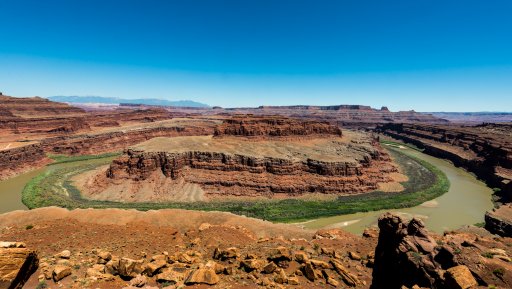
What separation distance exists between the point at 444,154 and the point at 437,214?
201 ft

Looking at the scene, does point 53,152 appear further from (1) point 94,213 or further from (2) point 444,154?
(2) point 444,154

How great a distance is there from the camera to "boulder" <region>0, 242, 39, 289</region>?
1252cm

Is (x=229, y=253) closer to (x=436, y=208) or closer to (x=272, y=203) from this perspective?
(x=272, y=203)

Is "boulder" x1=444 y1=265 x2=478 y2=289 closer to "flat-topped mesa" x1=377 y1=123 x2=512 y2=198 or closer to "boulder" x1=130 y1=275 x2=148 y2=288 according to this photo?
"boulder" x1=130 y1=275 x2=148 y2=288

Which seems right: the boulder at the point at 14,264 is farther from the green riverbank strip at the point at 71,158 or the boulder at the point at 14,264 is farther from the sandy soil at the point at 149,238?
the green riverbank strip at the point at 71,158

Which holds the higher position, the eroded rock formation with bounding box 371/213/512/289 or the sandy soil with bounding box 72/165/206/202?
the eroded rock formation with bounding box 371/213/512/289

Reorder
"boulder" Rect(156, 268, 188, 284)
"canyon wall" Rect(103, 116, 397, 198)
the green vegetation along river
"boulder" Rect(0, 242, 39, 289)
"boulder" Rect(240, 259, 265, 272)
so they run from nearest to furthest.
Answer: "boulder" Rect(0, 242, 39, 289)
"boulder" Rect(156, 268, 188, 284)
"boulder" Rect(240, 259, 265, 272)
the green vegetation along river
"canyon wall" Rect(103, 116, 397, 198)

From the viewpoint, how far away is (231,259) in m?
19.0

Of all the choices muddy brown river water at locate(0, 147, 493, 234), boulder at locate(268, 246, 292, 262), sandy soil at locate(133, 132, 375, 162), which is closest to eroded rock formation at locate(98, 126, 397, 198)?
sandy soil at locate(133, 132, 375, 162)

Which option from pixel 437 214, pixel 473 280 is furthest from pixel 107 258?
pixel 437 214

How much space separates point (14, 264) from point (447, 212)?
56746 mm

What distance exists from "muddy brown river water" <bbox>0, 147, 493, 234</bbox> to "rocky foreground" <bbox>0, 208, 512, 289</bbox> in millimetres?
16716

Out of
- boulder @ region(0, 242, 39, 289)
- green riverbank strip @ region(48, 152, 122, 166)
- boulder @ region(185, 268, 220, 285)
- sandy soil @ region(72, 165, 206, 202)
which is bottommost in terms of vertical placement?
green riverbank strip @ region(48, 152, 122, 166)

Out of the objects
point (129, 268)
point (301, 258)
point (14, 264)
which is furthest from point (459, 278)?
point (14, 264)
